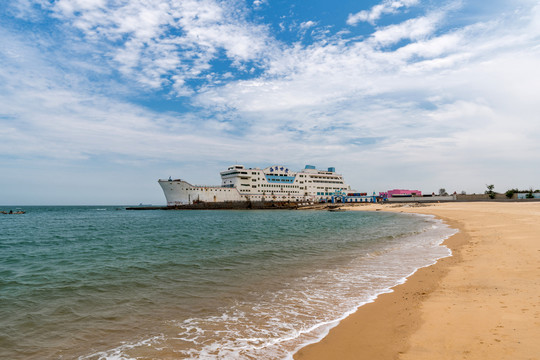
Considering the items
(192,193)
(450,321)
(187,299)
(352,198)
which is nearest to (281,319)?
(187,299)

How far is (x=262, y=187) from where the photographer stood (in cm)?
9644

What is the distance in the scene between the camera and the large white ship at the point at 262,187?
88.9 meters

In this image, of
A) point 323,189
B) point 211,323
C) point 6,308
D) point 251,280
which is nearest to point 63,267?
point 6,308

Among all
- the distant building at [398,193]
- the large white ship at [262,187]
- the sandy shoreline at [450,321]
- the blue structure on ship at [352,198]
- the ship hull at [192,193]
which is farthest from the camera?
the distant building at [398,193]

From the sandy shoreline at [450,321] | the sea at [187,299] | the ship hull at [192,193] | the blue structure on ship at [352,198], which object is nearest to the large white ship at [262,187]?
the ship hull at [192,193]

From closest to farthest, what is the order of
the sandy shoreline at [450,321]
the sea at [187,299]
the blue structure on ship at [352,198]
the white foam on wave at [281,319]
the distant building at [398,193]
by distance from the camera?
the sandy shoreline at [450,321], the white foam on wave at [281,319], the sea at [187,299], the blue structure on ship at [352,198], the distant building at [398,193]

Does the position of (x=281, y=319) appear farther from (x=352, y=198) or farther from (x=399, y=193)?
(x=399, y=193)

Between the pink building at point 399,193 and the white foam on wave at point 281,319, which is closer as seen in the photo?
the white foam on wave at point 281,319

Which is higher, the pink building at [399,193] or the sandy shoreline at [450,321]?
the pink building at [399,193]

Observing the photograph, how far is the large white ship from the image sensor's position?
8888 centimetres

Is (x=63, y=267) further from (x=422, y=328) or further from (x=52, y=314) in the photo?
(x=422, y=328)

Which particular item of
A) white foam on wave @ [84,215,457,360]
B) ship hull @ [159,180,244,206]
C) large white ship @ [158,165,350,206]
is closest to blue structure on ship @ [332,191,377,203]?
large white ship @ [158,165,350,206]

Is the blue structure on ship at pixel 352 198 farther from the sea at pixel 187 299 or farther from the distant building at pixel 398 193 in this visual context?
the sea at pixel 187 299

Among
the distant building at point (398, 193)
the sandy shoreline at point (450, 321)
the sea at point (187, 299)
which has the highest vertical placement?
the distant building at point (398, 193)
